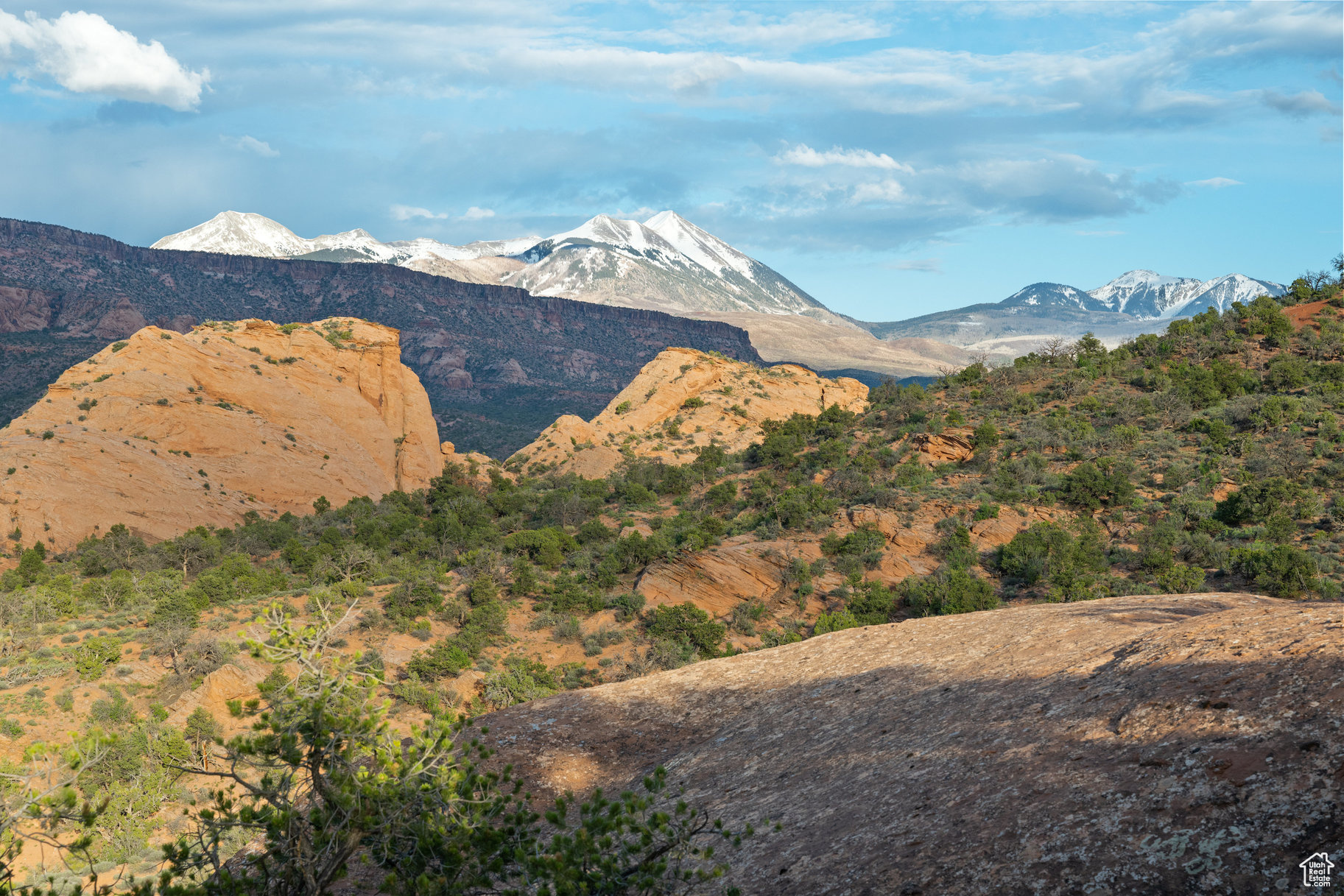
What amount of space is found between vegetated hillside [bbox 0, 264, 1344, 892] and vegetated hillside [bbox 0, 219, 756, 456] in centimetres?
6304

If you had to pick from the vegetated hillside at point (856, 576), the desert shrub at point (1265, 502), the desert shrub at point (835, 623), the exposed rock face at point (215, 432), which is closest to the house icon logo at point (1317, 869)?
the vegetated hillside at point (856, 576)

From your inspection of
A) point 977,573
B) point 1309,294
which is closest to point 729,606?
point 977,573

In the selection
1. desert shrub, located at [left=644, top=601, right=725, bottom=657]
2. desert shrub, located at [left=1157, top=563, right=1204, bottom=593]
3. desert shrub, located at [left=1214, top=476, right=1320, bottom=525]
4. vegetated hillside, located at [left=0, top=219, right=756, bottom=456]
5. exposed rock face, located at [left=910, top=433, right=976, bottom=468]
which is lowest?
desert shrub, located at [left=644, top=601, right=725, bottom=657]

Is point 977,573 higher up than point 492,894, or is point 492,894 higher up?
point 492,894

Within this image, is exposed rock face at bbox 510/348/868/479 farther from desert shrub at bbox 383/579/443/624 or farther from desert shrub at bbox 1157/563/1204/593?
desert shrub at bbox 1157/563/1204/593

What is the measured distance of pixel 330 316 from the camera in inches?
5842

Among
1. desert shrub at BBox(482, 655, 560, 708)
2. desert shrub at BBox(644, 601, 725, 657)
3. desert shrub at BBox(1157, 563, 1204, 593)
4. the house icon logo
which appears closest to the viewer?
the house icon logo

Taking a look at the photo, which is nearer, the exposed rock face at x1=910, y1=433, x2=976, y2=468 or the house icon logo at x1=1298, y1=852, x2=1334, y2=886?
the house icon logo at x1=1298, y1=852, x2=1334, y2=886

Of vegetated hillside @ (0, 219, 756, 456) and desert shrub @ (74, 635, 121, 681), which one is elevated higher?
vegetated hillside @ (0, 219, 756, 456)

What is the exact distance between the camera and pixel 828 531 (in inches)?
Answer: 1038

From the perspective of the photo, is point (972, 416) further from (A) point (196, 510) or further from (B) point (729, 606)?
(A) point (196, 510)

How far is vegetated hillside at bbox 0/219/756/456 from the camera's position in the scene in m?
104

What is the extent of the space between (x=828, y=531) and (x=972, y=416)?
588 inches

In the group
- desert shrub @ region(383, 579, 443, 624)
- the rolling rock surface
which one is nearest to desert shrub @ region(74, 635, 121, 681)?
desert shrub @ region(383, 579, 443, 624)
